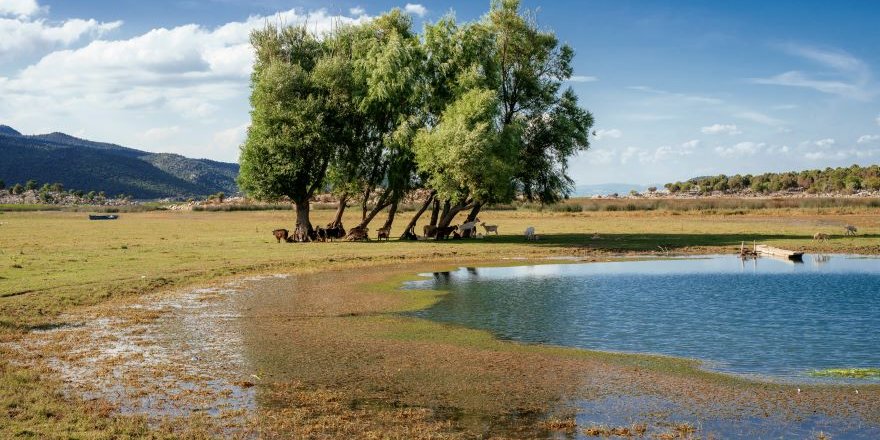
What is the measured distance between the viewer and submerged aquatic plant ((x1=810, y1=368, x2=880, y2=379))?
16.9 metres

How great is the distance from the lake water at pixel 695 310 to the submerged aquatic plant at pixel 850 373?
0.34 metres

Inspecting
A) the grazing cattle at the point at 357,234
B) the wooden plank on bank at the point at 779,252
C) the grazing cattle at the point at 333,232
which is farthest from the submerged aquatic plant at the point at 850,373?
the grazing cattle at the point at 333,232

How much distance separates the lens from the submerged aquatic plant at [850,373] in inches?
666

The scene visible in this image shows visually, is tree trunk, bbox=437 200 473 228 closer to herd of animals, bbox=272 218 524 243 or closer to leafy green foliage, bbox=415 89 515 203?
herd of animals, bbox=272 218 524 243

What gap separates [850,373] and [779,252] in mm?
32246

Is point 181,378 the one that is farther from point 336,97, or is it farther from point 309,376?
point 336,97

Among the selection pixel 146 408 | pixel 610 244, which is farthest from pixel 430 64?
pixel 146 408

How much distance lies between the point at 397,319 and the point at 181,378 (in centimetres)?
990

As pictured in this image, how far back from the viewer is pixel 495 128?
178ft

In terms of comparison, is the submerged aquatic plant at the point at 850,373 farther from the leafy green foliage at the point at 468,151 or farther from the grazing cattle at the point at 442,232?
the grazing cattle at the point at 442,232

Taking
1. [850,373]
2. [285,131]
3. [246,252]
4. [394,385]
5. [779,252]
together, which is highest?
[285,131]

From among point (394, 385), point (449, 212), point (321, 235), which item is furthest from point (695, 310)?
point (321, 235)

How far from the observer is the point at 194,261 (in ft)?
140

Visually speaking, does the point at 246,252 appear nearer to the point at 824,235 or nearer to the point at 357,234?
the point at 357,234
